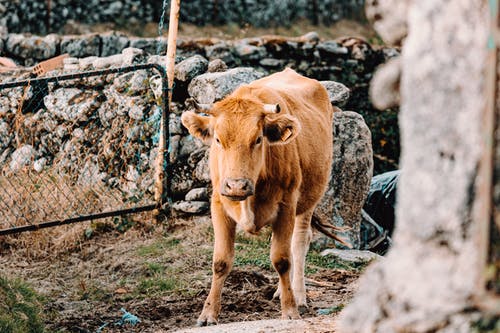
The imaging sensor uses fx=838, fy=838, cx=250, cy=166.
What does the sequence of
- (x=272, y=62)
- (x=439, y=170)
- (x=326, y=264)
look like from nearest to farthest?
(x=439, y=170) → (x=326, y=264) → (x=272, y=62)

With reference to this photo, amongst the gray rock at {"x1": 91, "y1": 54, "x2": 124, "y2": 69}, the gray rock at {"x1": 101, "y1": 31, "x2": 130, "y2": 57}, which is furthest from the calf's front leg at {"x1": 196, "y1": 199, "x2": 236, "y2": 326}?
the gray rock at {"x1": 101, "y1": 31, "x2": 130, "y2": 57}

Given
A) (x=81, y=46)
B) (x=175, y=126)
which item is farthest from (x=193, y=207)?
(x=81, y=46)

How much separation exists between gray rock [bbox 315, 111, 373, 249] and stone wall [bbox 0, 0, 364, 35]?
9.63 meters

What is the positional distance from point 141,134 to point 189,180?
2.58 feet

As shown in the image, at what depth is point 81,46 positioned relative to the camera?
13.1 meters

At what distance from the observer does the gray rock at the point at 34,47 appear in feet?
43.0

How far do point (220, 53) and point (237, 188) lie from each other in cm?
729

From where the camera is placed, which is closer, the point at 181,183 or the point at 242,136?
the point at 242,136

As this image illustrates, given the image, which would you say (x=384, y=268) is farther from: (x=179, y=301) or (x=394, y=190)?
(x=394, y=190)

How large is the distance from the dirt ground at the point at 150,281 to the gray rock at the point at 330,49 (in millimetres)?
5521

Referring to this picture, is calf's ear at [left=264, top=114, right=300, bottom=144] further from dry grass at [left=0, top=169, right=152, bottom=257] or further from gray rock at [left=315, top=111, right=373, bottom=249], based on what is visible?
dry grass at [left=0, top=169, right=152, bottom=257]

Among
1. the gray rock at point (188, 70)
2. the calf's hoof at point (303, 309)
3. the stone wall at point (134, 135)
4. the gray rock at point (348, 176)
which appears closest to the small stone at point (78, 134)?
the stone wall at point (134, 135)

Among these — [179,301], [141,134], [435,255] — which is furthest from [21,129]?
[435,255]

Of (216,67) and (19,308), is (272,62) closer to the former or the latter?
(216,67)
